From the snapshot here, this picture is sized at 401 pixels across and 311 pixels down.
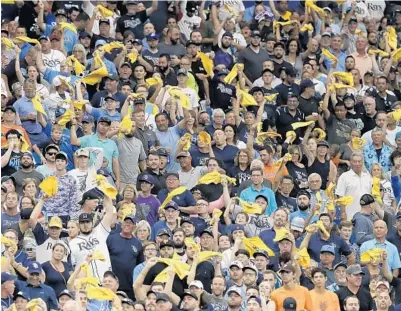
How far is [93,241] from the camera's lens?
20.9 meters

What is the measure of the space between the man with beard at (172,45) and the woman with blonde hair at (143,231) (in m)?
5.56

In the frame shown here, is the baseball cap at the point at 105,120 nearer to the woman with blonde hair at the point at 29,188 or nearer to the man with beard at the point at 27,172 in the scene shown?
the man with beard at the point at 27,172

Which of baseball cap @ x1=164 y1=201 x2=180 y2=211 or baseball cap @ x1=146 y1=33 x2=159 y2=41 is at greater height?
baseball cap @ x1=164 y1=201 x2=180 y2=211

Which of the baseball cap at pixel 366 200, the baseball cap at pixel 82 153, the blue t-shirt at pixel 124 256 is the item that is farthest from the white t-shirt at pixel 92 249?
the baseball cap at pixel 366 200

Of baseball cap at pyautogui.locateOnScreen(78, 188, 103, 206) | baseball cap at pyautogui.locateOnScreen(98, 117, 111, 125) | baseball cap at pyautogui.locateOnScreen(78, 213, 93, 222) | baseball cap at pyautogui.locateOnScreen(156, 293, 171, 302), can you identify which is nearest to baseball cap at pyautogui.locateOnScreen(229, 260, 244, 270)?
baseball cap at pyautogui.locateOnScreen(156, 293, 171, 302)

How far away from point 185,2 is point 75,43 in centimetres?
289

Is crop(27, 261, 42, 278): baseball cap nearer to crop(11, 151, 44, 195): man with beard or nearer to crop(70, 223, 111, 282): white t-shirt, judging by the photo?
crop(70, 223, 111, 282): white t-shirt

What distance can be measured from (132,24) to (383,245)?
258 inches

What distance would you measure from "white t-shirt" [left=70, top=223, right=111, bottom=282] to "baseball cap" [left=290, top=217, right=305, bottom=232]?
2554mm

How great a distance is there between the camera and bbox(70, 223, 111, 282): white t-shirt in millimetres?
20625

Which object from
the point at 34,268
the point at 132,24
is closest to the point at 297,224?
the point at 34,268

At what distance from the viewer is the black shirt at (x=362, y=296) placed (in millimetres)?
21156

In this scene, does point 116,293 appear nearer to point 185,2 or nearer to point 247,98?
point 247,98

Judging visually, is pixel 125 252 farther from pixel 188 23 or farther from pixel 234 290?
pixel 188 23
